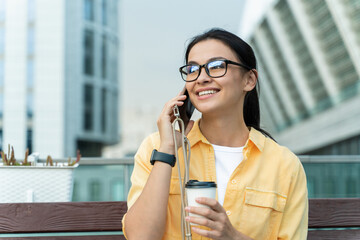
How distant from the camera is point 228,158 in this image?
7.27ft

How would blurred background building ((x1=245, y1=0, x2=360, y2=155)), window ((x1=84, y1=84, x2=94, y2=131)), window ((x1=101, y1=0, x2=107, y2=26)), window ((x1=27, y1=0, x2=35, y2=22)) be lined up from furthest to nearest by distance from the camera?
window ((x1=101, y1=0, x2=107, y2=26))
window ((x1=84, y1=84, x2=94, y2=131))
window ((x1=27, y1=0, x2=35, y2=22))
blurred background building ((x1=245, y1=0, x2=360, y2=155))

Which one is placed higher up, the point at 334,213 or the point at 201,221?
the point at 201,221

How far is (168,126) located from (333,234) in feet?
4.20

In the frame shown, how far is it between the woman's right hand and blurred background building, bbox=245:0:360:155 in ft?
56.1

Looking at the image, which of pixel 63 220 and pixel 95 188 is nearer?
pixel 63 220

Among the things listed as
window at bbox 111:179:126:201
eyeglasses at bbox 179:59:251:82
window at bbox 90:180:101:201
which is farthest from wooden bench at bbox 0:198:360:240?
window at bbox 90:180:101:201

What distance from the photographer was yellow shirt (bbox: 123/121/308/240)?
2.08 metres

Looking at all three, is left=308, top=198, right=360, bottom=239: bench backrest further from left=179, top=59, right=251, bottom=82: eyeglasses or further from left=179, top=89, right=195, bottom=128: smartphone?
left=179, top=59, right=251, bottom=82: eyeglasses

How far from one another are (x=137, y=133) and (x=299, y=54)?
1114 centimetres

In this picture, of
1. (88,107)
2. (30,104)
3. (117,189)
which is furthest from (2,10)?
(117,189)

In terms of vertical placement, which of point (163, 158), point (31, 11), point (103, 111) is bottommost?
point (163, 158)

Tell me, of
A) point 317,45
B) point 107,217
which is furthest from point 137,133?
point 107,217

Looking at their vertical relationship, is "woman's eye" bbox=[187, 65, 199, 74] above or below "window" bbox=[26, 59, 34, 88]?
below

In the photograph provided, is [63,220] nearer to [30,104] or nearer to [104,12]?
[30,104]
